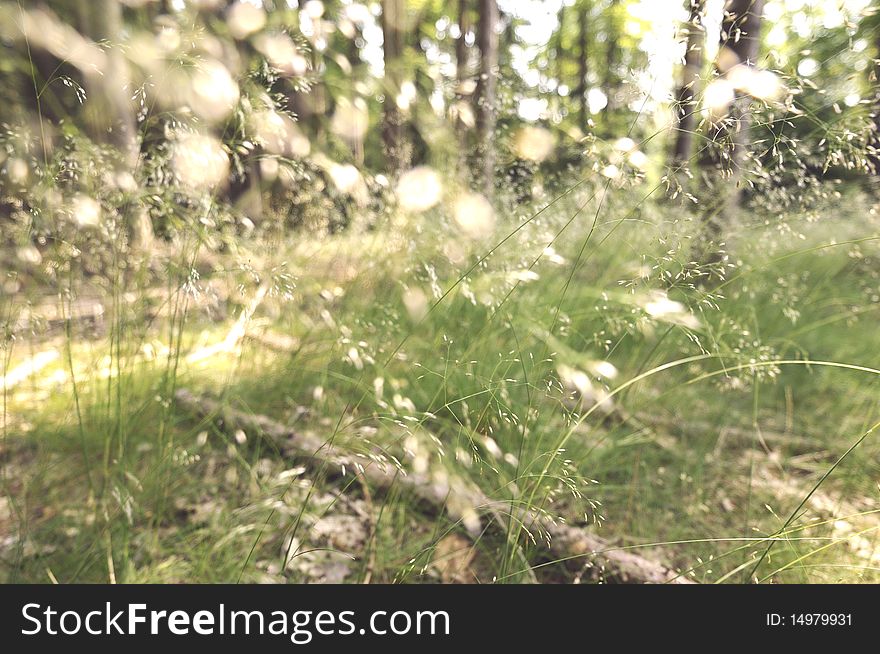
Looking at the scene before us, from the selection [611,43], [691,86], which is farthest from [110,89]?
[611,43]

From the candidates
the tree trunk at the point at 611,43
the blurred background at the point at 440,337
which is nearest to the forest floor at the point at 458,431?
the blurred background at the point at 440,337

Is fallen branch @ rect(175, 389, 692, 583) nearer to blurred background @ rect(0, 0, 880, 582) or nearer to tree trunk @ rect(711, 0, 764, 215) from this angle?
blurred background @ rect(0, 0, 880, 582)

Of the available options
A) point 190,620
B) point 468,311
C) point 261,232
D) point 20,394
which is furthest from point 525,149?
point 20,394

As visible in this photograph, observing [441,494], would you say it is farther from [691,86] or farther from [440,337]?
[691,86]

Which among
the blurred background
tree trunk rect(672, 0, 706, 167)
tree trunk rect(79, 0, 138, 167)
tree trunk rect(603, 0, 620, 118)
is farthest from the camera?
tree trunk rect(603, 0, 620, 118)

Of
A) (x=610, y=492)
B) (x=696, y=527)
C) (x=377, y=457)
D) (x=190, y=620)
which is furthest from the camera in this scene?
(x=610, y=492)

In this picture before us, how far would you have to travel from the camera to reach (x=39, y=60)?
430 centimetres

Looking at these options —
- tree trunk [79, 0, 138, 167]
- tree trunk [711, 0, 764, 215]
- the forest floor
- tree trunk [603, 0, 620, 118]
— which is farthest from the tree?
tree trunk [603, 0, 620, 118]

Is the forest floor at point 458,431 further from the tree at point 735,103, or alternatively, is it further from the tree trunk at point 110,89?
the tree trunk at point 110,89

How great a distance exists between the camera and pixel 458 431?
64.6 inches

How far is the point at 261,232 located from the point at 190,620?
2.06 metres

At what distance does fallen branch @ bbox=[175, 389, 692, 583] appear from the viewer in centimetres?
115

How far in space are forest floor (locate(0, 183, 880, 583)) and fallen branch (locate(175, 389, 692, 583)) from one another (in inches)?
1.6

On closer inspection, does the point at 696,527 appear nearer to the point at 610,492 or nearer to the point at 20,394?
the point at 610,492
